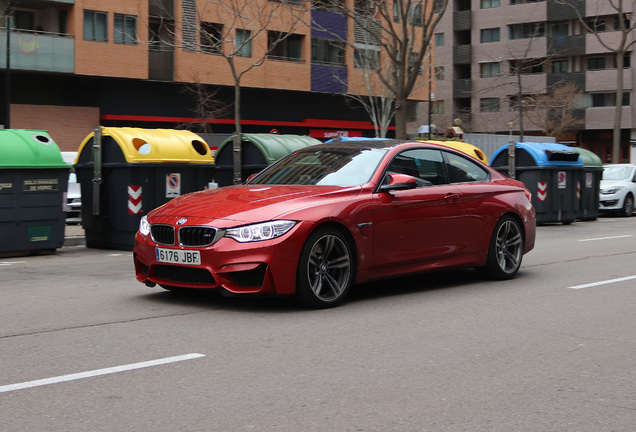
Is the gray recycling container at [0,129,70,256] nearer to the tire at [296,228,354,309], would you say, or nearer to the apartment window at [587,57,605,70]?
the tire at [296,228,354,309]

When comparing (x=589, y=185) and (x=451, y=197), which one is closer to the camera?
(x=451, y=197)

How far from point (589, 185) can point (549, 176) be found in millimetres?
1917

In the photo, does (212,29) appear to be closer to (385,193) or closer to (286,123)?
(286,123)

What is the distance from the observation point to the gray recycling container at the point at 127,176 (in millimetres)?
13812

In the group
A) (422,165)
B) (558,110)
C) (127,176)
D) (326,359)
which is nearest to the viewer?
(326,359)

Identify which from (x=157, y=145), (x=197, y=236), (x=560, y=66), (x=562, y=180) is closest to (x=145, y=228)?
(x=197, y=236)

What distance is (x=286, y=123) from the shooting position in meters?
45.9

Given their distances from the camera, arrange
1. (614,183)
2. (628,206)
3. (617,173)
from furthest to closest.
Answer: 1. (617,173)
2. (614,183)
3. (628,206)

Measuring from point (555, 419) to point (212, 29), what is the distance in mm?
39083

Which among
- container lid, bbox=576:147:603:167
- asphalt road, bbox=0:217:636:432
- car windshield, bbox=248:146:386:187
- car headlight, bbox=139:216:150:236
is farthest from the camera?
container lid, bbox=576:147:603:167

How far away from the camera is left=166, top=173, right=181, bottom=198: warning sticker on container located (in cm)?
1424

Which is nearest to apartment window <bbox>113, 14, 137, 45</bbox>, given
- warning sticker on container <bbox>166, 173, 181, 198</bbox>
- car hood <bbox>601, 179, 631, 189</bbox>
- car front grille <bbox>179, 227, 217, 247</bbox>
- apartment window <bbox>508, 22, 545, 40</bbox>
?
car hood <bbox>601, 179, 631, 189</bbox>

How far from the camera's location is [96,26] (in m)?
38.0

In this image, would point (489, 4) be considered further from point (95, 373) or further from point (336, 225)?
point (95, 373)
